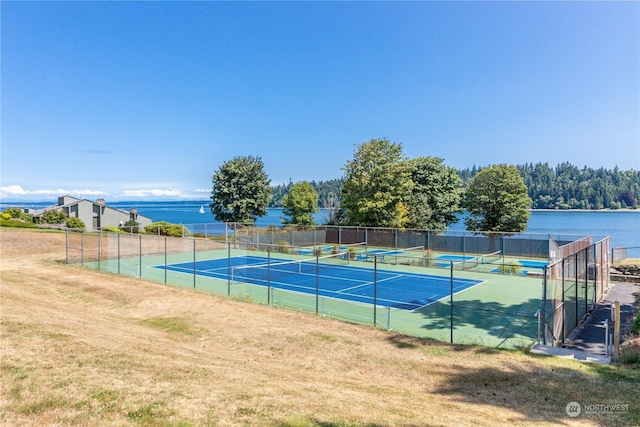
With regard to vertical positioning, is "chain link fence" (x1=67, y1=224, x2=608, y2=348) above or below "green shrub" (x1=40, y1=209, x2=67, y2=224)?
Answer: below

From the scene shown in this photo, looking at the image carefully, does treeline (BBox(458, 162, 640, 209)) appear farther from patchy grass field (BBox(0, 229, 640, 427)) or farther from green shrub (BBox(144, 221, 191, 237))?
patchy grass field (BBox(0, 229, 640, 427))

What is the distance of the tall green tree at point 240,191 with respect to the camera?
48.6 m

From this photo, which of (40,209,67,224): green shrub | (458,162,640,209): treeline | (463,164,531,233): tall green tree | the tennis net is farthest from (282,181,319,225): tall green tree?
(458,162,640,209): treeline

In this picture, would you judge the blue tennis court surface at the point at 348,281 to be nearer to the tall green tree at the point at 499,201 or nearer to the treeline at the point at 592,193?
the tall green tree at the point at 499,201

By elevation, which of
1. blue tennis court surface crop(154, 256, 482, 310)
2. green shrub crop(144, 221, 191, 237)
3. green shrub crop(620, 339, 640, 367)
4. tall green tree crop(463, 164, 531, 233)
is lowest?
blue tennis court surface crop(154, 256, 482, 310)

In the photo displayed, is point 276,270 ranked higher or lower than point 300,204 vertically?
lower

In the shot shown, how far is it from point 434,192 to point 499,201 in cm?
798

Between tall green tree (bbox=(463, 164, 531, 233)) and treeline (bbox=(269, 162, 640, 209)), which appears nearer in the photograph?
tall green tree (bbox=(463, 164, 531, 233))

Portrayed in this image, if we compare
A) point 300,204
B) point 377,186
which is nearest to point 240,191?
point 300,204

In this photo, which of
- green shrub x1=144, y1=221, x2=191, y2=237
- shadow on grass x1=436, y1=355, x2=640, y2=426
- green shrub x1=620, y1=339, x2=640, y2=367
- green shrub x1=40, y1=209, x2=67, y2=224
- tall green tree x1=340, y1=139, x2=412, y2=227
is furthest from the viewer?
green shrub x1=40, y1=209, x2=67, y2=224

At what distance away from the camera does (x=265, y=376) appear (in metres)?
7.84

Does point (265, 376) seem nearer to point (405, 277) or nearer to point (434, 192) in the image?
point (405, 277)

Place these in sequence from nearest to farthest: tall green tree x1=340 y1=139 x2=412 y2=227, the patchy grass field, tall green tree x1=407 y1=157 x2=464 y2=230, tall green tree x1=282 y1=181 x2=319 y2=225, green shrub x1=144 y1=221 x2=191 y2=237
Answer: the patchy grass field < tall green tree x1=340 y1=139 x2=412 y2=227 < green shrub x1=144 y1=221 x2=191 y2=237 < tall green tree x1=407 y1=157 x2=464 y2=230 < tall green tree x1=282 y1=181 x2=319 y2=225

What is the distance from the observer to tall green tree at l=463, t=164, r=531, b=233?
133 feet
